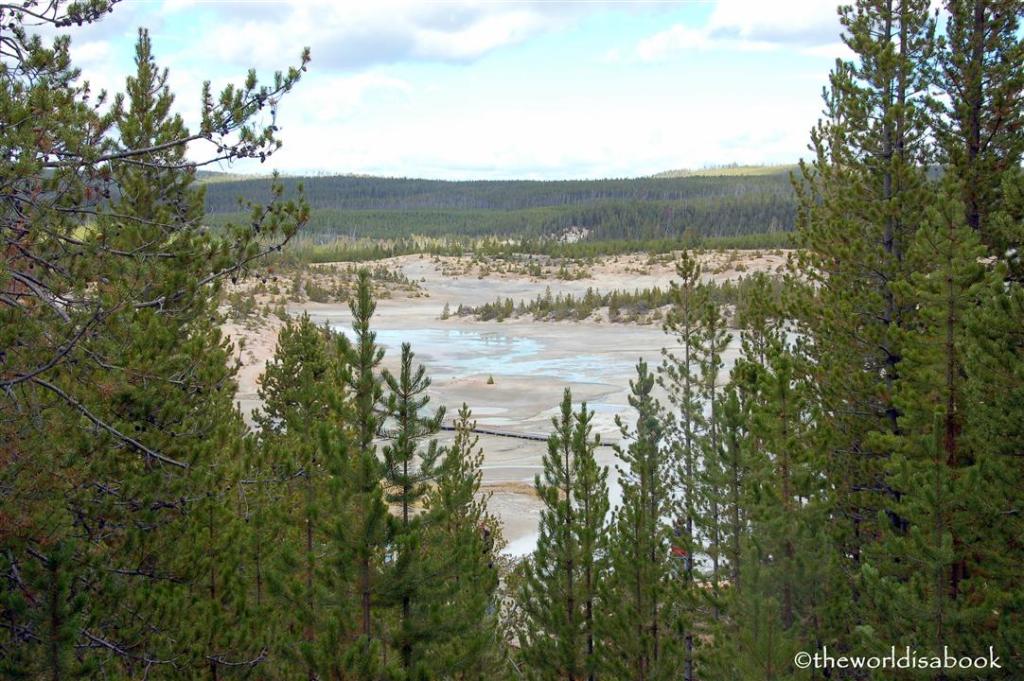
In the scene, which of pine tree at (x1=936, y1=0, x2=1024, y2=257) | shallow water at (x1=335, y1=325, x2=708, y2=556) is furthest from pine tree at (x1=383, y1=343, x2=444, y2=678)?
shallow water at (x1=335, y1=325, x2=708, y2=556)

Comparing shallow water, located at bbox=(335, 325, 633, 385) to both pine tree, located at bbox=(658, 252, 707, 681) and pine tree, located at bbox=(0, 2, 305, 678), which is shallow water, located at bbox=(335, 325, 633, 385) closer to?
pine tree, located at bbox=(658, 252, 707, 681)

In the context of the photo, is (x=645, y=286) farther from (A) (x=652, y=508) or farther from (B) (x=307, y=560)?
(B) (x=307, y=560)

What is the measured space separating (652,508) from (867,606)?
9.92 ft

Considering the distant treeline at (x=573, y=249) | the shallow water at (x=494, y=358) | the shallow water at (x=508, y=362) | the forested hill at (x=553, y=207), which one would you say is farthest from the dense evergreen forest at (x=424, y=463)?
the forested hill at (x=553, y=207)

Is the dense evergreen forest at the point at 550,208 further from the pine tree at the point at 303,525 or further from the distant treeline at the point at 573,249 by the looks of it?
the pine tree at the point at 303,525

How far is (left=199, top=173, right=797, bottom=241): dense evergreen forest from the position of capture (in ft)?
381

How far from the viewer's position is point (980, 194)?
11125 mm

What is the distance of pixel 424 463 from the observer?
6.89 metres

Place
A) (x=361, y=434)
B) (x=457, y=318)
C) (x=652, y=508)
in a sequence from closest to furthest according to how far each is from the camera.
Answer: (x=361, y=434), (x=652, y=508), (x=457, y=318)

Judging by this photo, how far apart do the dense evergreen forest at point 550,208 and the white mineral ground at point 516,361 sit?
33.3 m

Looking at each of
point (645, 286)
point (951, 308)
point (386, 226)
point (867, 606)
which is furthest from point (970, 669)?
point (386, 226)

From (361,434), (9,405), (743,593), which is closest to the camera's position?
(9,405)

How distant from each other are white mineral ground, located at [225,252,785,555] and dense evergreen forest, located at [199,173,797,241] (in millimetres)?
33306

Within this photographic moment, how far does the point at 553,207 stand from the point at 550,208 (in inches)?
148
